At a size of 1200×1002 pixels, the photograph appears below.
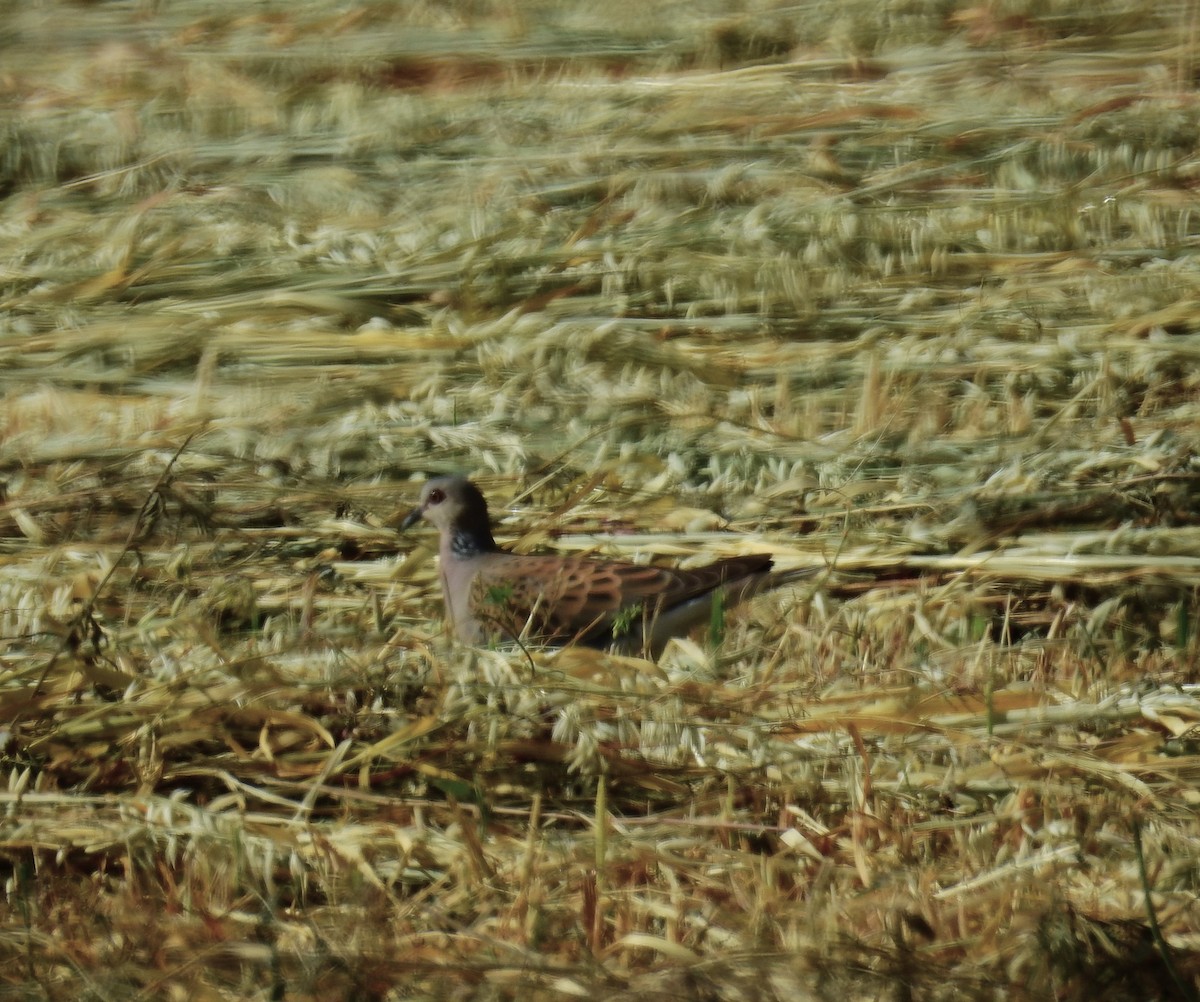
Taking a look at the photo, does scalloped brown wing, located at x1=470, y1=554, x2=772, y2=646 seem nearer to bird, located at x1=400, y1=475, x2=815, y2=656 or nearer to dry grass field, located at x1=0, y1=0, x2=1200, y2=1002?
bird, located at x1=400, y1=475, x2=815, y2=656

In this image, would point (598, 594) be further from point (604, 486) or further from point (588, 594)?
point (604, 486)

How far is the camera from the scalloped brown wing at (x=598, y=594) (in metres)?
3.71

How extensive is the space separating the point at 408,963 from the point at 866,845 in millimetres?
824

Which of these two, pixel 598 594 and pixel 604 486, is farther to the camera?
pixel 604 486

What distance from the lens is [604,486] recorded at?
4.25 m

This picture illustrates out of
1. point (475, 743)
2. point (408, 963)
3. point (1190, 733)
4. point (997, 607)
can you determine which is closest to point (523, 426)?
point (997, 607)

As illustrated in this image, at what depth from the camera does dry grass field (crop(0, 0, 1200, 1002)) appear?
2.58 m

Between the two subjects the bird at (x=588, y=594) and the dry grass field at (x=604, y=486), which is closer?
the dry grass field at (x=604, y=486)

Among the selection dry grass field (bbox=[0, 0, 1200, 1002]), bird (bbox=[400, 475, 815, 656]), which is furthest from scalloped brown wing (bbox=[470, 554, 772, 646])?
dry grass field (bbox=[0, 0, 1200, 1002])

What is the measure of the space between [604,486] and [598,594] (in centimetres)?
54

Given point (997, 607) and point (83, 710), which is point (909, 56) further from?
point (83, 710)

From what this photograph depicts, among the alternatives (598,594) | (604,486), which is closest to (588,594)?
(598,594)

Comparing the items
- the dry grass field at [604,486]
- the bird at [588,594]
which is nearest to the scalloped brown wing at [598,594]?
the bird at [588,594]

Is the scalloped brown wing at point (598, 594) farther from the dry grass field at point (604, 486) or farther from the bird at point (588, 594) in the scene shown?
the dry grass field at point (604, 486)
